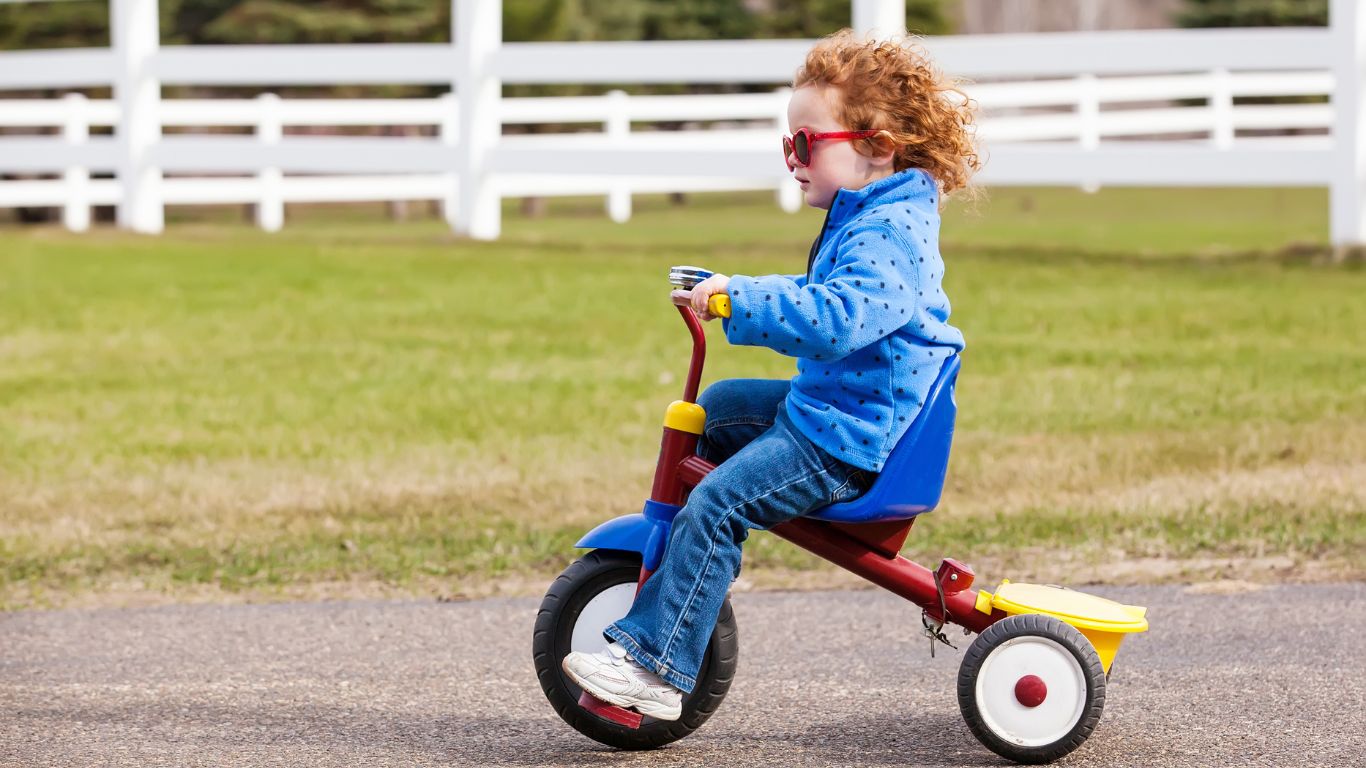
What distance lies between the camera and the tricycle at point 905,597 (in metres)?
3.61

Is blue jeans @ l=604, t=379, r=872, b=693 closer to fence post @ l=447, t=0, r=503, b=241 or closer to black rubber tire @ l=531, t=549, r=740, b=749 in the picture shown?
black rubber tire @ l=531, t=549, r=740, b=749

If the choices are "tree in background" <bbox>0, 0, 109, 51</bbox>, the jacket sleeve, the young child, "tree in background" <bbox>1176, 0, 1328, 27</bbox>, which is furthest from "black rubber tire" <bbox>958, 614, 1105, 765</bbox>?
"tree in background" <bbox>1176, 0, 1328, 27</bbox>

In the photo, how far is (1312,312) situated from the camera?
9.19 metres

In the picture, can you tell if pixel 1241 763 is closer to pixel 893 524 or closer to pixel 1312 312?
pixel 893 524

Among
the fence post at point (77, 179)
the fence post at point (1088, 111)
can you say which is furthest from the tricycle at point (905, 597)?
the fence post at point (1088, 111)

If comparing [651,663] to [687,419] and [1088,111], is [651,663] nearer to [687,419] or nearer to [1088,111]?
[687,419]

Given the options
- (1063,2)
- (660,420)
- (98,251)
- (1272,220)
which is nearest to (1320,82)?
(1272,220)

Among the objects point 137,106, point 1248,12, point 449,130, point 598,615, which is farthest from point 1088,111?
point 598,615

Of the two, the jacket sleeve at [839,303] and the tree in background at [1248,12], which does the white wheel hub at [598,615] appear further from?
the tree in background at [1248,12]

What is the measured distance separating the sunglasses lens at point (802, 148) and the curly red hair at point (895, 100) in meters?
0.08

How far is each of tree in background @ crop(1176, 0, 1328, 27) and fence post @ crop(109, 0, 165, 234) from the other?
20414 millimetres

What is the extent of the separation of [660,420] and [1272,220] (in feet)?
29.9

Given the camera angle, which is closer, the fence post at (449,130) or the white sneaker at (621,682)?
the white sneaker at (621,682)

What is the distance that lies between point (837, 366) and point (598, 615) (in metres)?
0.69
